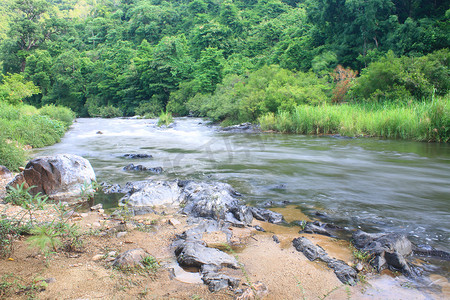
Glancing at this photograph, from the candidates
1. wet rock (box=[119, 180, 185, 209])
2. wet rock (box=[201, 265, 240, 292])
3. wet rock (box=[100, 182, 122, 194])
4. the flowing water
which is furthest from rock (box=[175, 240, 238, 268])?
wet rock (box=[100, 182, 122, 194])

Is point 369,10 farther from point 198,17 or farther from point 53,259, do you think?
point 198,17

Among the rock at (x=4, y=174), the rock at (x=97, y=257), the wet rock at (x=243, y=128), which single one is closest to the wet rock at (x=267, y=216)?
the rock at (x=97, y=257)

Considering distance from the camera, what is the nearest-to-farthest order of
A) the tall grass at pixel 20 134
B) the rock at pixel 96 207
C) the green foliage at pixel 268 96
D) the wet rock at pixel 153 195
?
the rock at pixel 96 207, the wet rock at pixel 153 195, the tall grass at pixel 20 134, the green foliage at pixel 268 96

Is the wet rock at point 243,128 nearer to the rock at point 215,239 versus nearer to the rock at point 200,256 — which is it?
the rock at point 215,239

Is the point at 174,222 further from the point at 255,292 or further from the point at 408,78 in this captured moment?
the point at 408,78

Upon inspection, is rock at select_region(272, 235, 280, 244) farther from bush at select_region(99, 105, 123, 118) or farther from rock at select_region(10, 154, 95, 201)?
bush at select_region(99, 105, 123, 118)

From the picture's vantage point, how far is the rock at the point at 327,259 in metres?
2.83

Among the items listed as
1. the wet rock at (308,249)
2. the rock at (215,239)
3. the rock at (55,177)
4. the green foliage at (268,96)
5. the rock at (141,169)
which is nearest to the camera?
the wet rock at (308,249)

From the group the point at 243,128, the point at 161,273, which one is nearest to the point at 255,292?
the point at 161,273

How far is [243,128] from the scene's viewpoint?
18.0 meters

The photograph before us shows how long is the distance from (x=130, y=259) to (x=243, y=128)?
50.6 ft

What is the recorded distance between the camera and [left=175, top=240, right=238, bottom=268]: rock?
2.97 meters

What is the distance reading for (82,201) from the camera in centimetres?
500

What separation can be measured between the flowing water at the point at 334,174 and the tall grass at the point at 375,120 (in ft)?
2.62
